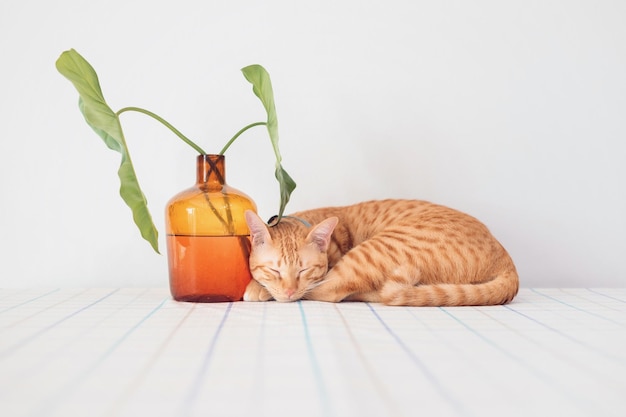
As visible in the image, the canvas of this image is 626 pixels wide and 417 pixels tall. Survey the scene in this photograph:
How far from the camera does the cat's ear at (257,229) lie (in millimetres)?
1468

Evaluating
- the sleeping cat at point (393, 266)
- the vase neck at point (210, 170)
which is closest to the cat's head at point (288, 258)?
the sleeping cat at point (393, 266)

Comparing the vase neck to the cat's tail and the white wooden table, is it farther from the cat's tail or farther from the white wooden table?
the cat's tail

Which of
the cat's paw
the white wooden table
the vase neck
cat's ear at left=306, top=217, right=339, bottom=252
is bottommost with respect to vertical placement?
the cat's paw

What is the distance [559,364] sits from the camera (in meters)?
0.86

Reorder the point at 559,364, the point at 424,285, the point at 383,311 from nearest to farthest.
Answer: the point at 559,364 < the point at 383,311 < the point at 424,285

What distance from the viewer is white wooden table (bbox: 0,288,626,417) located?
0.68 metres

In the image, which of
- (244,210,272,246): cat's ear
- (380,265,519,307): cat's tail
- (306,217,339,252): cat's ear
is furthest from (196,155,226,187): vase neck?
(380,265,519,307): cat's tail

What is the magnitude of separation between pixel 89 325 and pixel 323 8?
129 cm

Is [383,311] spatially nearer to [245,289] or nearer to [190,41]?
[245,289]

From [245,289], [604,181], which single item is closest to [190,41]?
[245,289]

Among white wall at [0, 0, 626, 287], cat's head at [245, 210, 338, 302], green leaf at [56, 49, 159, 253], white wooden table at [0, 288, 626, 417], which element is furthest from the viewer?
white wall at [0, 0, 626, 287]

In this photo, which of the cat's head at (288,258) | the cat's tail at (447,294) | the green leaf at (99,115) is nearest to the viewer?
the green leaf at (99,115)

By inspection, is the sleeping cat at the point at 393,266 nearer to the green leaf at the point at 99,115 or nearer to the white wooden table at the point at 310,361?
the white wooden table at the point at 310,361

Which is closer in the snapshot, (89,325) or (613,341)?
(613,341)
